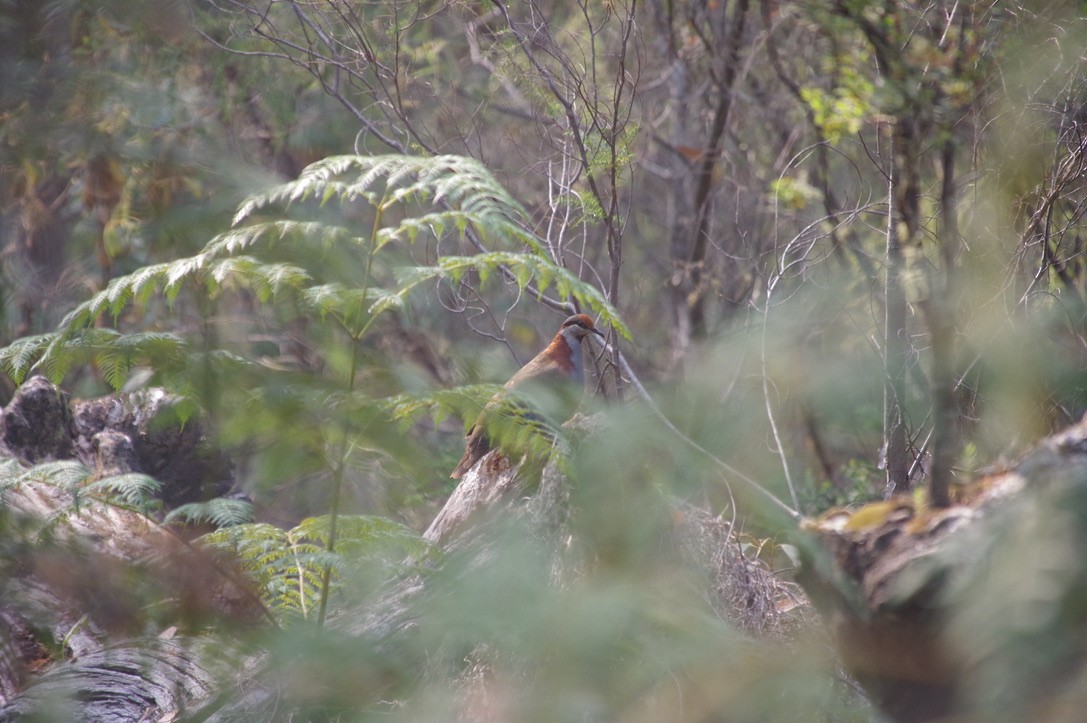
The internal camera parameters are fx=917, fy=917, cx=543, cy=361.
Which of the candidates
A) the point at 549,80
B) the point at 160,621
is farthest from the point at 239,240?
the point at 549,80

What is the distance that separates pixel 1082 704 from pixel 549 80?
14.5ft

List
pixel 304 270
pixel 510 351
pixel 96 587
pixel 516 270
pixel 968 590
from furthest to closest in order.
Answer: pixel 510 351 → pixel 516 270 → pixel 304 270 → pixel 96 587 → pixel 968 590

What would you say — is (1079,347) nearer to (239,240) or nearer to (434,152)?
(239,240)

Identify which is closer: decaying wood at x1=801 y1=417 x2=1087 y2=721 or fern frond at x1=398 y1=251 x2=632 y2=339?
decaying wood at x1=801 y1=417 x2=1087 y2=721

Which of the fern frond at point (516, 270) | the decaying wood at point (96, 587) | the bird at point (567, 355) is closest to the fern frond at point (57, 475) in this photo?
the decaying wood at point (96, 587)

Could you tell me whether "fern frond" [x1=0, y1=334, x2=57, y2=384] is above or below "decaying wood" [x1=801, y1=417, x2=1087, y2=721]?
above

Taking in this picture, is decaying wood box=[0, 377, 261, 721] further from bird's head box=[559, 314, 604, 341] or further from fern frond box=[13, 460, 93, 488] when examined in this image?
bird's head box=[559, 314, 604, 341]

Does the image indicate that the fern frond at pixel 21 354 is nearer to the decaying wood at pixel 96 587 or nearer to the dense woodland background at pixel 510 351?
the dense woodland background at pixel 510 351

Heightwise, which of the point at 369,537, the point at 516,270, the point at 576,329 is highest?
the point at 516,270

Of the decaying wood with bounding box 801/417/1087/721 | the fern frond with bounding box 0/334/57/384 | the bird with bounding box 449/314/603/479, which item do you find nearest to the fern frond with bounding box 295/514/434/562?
the fern frond with bounding box 0/334/57/384

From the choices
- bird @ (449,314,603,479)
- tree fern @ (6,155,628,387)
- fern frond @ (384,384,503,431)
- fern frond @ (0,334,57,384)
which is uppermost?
tree fern @ (6,155,628,387)

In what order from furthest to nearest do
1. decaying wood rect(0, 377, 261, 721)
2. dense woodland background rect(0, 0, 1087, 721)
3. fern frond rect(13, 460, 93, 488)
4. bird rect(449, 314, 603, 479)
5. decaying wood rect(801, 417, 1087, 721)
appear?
bird rect(449, 314, 603, 479) → fern frond rect(13, 460, 93, 488) → decaying wood rect(0, 377, 261, 721) → dense woodland background rect(0, 0, 1087, 721) → decaying wood rect(801, 417, 1087, 721)

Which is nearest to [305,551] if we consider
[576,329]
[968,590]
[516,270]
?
[516,270]

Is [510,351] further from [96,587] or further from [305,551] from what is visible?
[96,587]
